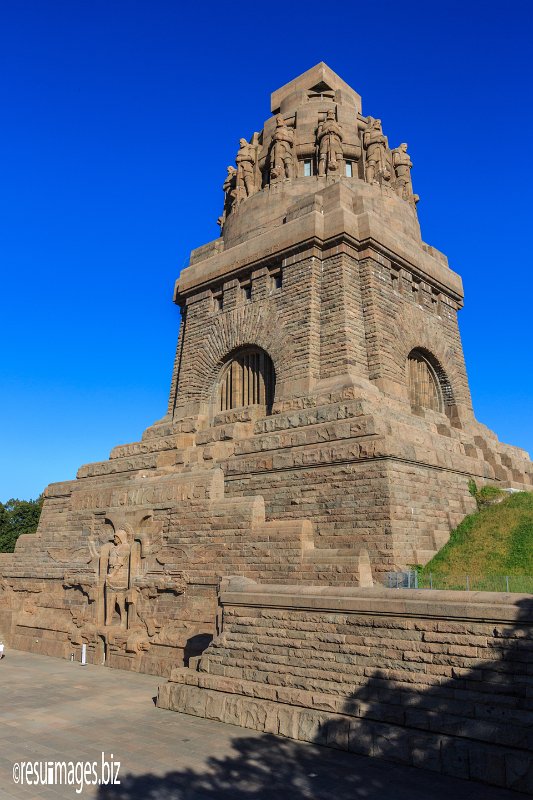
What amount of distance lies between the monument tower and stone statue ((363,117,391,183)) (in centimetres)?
9

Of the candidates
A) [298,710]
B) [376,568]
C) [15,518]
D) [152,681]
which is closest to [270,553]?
[376,568]

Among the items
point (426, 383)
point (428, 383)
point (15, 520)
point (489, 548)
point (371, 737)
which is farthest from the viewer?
point (15, 520)

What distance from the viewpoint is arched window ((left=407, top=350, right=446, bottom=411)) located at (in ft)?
70.7

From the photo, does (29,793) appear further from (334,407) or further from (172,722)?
(334,407)

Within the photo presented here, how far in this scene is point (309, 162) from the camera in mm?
24984

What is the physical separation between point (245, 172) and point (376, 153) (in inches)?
211

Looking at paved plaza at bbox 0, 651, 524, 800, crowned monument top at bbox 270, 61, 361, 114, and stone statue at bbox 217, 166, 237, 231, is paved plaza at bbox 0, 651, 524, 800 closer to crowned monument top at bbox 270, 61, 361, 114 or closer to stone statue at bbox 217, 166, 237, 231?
stone statue at bbox 217, 166, 237, 231

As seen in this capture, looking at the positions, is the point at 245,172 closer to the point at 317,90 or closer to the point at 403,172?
the point at 317,90

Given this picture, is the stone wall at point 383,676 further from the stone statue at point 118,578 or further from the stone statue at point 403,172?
the stone statue at point 403,172

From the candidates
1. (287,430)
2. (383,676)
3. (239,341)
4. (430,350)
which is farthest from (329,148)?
(383,676)

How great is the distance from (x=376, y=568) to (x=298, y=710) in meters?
4.95

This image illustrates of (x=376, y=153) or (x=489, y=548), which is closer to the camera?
(x=489, y=548)

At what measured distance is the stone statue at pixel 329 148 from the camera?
2341 centimetres

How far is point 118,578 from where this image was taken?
1745 centimetres
